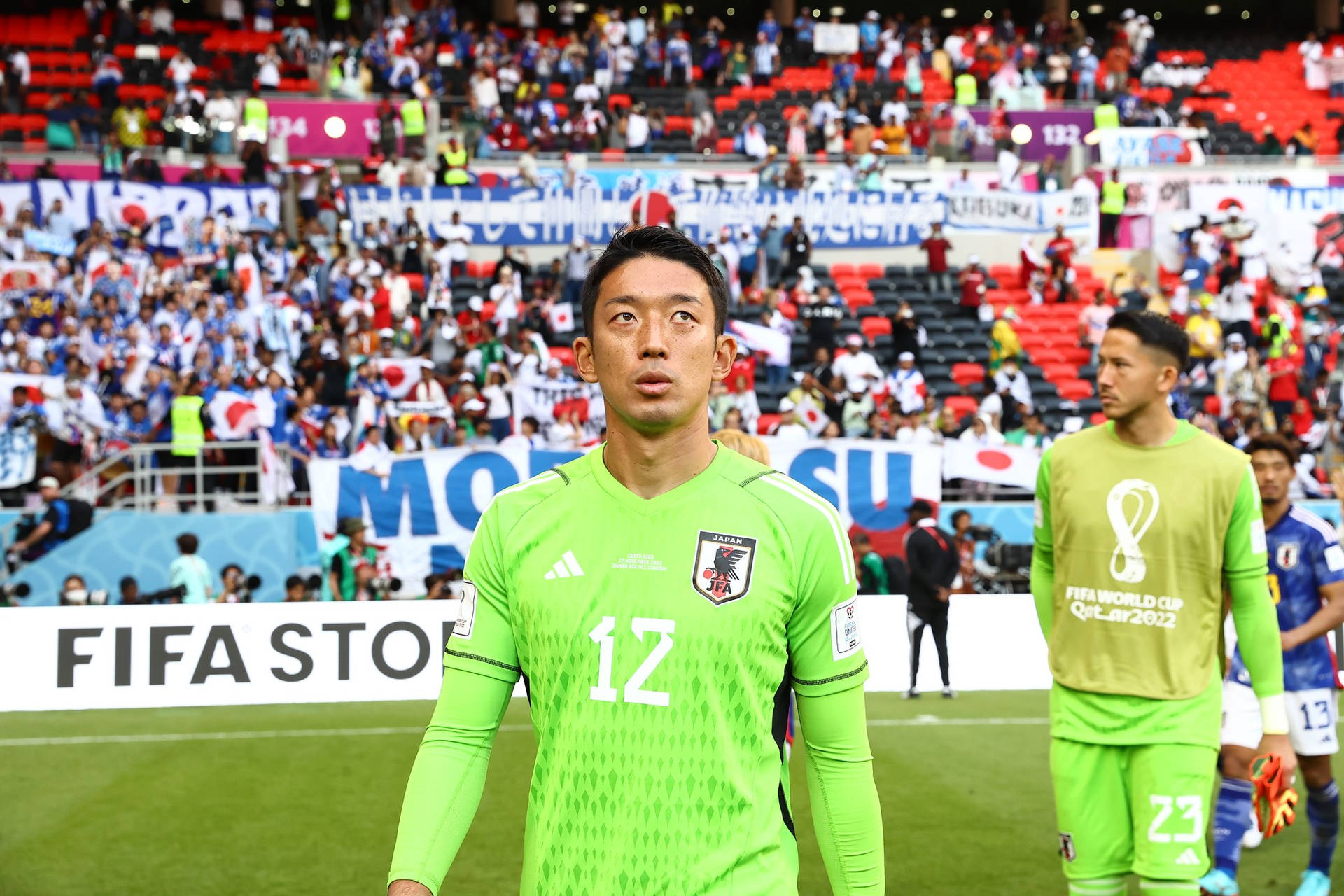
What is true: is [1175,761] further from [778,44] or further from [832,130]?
[778,44]

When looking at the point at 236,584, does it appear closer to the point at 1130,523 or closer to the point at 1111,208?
the point at 1130,523

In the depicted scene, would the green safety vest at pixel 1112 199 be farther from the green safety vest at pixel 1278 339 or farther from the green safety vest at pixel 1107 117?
the green safety vest at pixel 1278 339

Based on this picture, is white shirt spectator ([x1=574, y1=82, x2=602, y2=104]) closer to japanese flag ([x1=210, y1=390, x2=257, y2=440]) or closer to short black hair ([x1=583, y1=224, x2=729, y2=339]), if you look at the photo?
japanese flag ([x1=210, y1=390, x2=257, y2=440])

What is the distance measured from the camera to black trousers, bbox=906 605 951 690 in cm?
Result: 637

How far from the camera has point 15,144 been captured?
2427 cm

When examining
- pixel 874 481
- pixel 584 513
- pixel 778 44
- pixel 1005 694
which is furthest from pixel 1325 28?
pixel 584 513

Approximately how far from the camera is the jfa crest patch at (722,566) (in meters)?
2.60

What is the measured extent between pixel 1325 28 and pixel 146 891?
125 ft

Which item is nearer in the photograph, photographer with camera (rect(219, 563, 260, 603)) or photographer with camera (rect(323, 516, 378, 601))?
photographer with camera (rect(219, 563, 260, 603))

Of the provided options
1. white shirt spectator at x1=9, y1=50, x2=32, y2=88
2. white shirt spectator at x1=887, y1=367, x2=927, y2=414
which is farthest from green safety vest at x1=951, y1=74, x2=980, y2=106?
white shirt spectator at x1=9, y1=50, x2=32, y2=88

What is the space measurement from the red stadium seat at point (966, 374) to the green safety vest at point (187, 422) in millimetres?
10920

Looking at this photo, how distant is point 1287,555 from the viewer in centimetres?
619

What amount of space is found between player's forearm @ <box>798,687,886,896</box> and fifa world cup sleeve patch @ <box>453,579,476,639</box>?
646 mm

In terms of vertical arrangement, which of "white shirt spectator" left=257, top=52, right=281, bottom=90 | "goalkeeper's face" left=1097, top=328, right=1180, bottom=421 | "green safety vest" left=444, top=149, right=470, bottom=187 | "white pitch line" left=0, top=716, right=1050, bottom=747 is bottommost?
"white pitch line" left=0, top=716, right=1050, bottom=747
